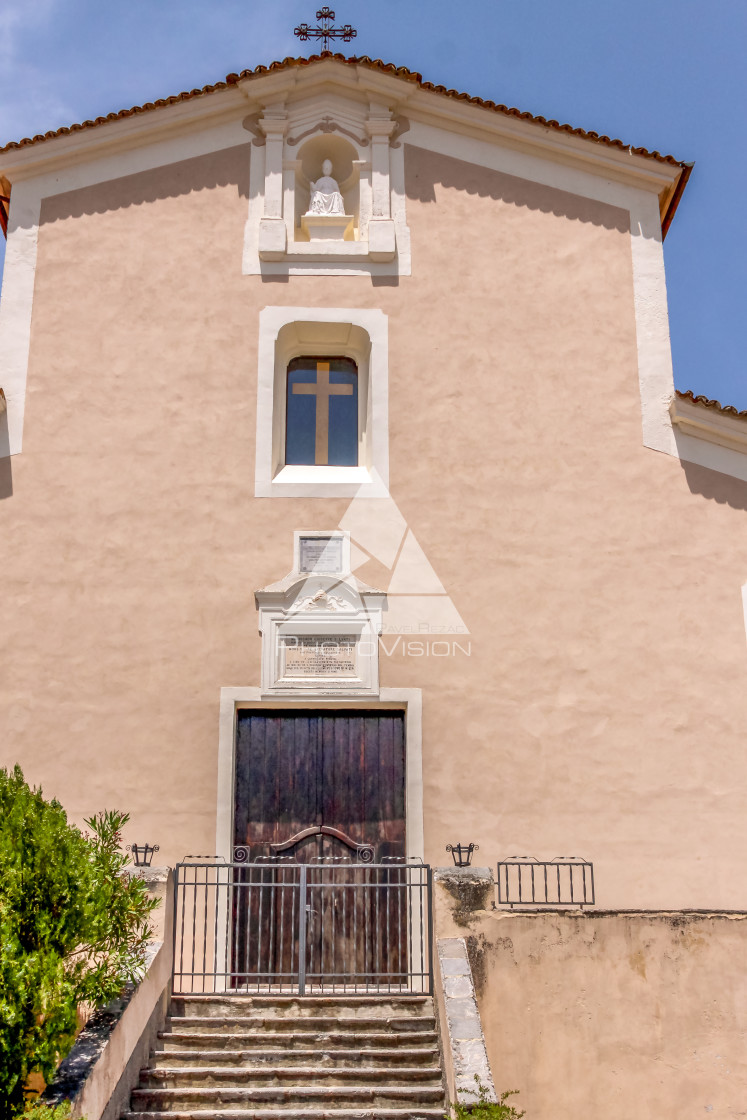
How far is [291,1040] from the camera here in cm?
766

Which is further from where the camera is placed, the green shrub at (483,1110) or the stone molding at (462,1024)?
the stone molding at (462,1024)

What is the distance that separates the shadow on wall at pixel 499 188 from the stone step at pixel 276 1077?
8479 millimetres

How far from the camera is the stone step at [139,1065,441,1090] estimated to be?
7344mm

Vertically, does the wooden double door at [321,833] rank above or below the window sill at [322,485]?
below

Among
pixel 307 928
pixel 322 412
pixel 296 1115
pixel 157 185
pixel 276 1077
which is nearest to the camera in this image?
pixel 296 1115

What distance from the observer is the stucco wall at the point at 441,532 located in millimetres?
9938

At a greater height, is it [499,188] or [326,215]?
[499,188]

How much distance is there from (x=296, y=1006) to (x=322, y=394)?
608cm

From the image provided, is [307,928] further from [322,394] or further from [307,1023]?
[322,394]

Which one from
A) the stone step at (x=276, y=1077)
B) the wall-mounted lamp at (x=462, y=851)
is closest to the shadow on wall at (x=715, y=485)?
A: the wall-mounted lamp at (x=462, y=851)

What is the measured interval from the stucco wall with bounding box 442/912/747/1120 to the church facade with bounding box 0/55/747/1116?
1493mm

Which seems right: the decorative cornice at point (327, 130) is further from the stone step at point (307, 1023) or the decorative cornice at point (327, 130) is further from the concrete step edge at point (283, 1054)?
the concrete step edge at point (283, 1054)

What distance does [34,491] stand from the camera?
10.6 metres

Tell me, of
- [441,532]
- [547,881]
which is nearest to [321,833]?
[547,881]
